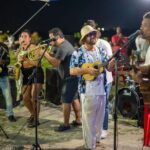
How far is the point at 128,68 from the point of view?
468 centimetres

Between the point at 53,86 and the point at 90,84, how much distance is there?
4291 mm

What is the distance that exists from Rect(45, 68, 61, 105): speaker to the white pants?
13.0 feet

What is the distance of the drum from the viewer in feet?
25.9

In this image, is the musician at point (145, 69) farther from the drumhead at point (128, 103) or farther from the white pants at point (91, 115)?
the drumhead at point (128, 103)

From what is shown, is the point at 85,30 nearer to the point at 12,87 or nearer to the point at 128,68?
the point at 128,68

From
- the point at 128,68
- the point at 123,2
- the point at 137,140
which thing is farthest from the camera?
the point at 123,2

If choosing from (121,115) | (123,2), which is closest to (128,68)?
(121,115)

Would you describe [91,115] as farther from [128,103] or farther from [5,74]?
[5,74]

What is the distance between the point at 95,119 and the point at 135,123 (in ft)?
7.10

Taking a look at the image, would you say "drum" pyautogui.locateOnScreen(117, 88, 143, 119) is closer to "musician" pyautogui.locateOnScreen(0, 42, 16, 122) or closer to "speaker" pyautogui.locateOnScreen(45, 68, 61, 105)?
"speaker" pyautogui.locateOnScreen(45, 68, 61, 105)

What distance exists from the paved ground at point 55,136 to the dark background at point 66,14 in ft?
46.0

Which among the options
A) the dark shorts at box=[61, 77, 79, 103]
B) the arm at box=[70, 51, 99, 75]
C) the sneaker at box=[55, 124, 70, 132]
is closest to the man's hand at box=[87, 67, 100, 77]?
the arm at box=[70, 51, 99, 75]

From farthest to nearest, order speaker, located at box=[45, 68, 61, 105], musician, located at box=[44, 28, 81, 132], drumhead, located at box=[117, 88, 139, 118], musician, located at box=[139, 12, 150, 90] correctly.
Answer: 1. speaker, located at box=[45, 68, 61, 105]
2. drumhead, located at box=[117, 88, 139, 118]
3. musician, located at box=[44, 28, 81, 132]
4. musician, located at box=[139, 12, 150, 90]

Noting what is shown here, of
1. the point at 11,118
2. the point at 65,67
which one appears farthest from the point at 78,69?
the point at 11,118
